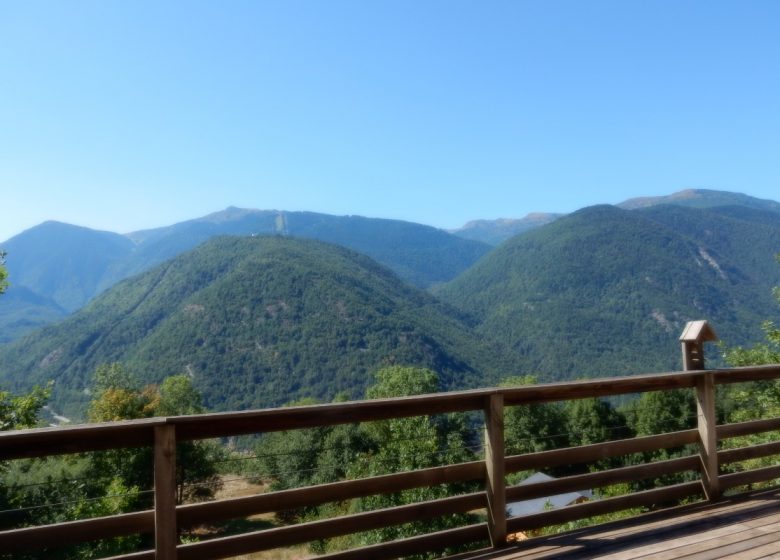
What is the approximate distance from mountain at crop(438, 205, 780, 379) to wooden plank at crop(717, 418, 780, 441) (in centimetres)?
9728

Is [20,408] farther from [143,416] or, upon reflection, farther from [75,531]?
[143,416]

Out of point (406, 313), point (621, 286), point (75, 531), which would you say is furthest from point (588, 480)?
point (621, 286)

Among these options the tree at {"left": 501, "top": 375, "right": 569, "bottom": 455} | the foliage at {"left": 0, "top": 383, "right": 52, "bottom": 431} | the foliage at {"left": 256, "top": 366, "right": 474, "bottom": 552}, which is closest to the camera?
the foliage at {"left": 0, "top": 383, "right": 52, "bottom": 431}

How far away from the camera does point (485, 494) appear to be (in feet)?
10.4

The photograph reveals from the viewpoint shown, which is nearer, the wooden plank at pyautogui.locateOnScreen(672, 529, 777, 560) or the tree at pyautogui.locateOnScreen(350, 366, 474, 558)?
the wooden plank at pyautogui.locateOnScreen(672, 529, 777, 560)

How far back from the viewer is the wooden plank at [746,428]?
13.3 ft

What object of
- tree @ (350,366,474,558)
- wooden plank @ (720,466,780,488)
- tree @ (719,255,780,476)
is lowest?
tree @ (350,366,474,558)

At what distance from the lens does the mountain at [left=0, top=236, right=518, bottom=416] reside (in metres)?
79.3

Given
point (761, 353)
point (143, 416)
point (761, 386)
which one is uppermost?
point (761, 353)

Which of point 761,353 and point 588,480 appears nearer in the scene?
point 588,480

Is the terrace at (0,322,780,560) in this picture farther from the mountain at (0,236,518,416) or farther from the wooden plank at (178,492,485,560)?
the mountain at (0,236,518,416)

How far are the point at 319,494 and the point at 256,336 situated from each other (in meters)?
88.2

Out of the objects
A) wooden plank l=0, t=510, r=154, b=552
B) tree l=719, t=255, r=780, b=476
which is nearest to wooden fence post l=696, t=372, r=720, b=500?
wooden plank l=0, t=510, r=154, b=552

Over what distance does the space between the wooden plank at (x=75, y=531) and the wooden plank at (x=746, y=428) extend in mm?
3653
